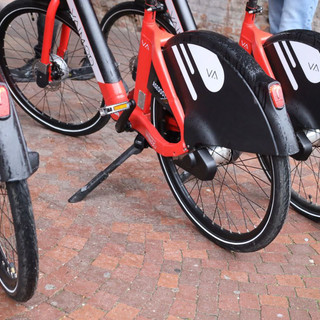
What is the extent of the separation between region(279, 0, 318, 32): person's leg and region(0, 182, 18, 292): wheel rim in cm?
226

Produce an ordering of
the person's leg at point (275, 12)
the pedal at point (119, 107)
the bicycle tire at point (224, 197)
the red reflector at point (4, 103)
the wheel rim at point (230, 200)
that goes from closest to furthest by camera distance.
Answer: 1. the red reflector at point (4, 103)
2. the bicycle tire at point (224, 197)
3. the wheel rim at point (230, 200)
4. the pedal at point (119, 107)
5. the person's leg at point (275, 12)

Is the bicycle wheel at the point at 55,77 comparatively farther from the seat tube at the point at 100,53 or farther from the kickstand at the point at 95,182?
the kickstand at the point at 95,182

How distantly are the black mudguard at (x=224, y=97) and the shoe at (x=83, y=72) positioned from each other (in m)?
1.51

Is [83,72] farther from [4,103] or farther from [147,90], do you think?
[4,103]

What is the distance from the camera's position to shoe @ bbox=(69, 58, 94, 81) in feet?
14.4

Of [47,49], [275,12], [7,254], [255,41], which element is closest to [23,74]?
[47,49]

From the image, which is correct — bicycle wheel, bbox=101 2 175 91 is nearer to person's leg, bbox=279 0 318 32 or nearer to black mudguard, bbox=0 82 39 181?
person's leg, bbox=279 0 318 32

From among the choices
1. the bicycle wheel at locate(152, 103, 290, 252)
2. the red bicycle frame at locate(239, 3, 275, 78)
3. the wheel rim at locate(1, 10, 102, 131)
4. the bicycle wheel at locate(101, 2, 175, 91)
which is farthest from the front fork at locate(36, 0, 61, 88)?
the red bicycle frame at locate(239, 3, 275, 78)

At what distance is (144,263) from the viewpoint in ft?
10.2

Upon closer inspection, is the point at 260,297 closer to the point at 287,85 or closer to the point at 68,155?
the point at 287,85

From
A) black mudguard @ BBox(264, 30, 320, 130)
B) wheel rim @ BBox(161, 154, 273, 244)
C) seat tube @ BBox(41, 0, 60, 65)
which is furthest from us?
seat tube @ BBox(41, 0, 60, 65)

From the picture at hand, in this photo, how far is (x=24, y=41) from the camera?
546 cm

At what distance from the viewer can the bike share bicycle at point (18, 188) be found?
2201mm

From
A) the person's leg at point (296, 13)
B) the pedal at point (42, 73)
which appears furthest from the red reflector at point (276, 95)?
the pedal at point (42, 73)
